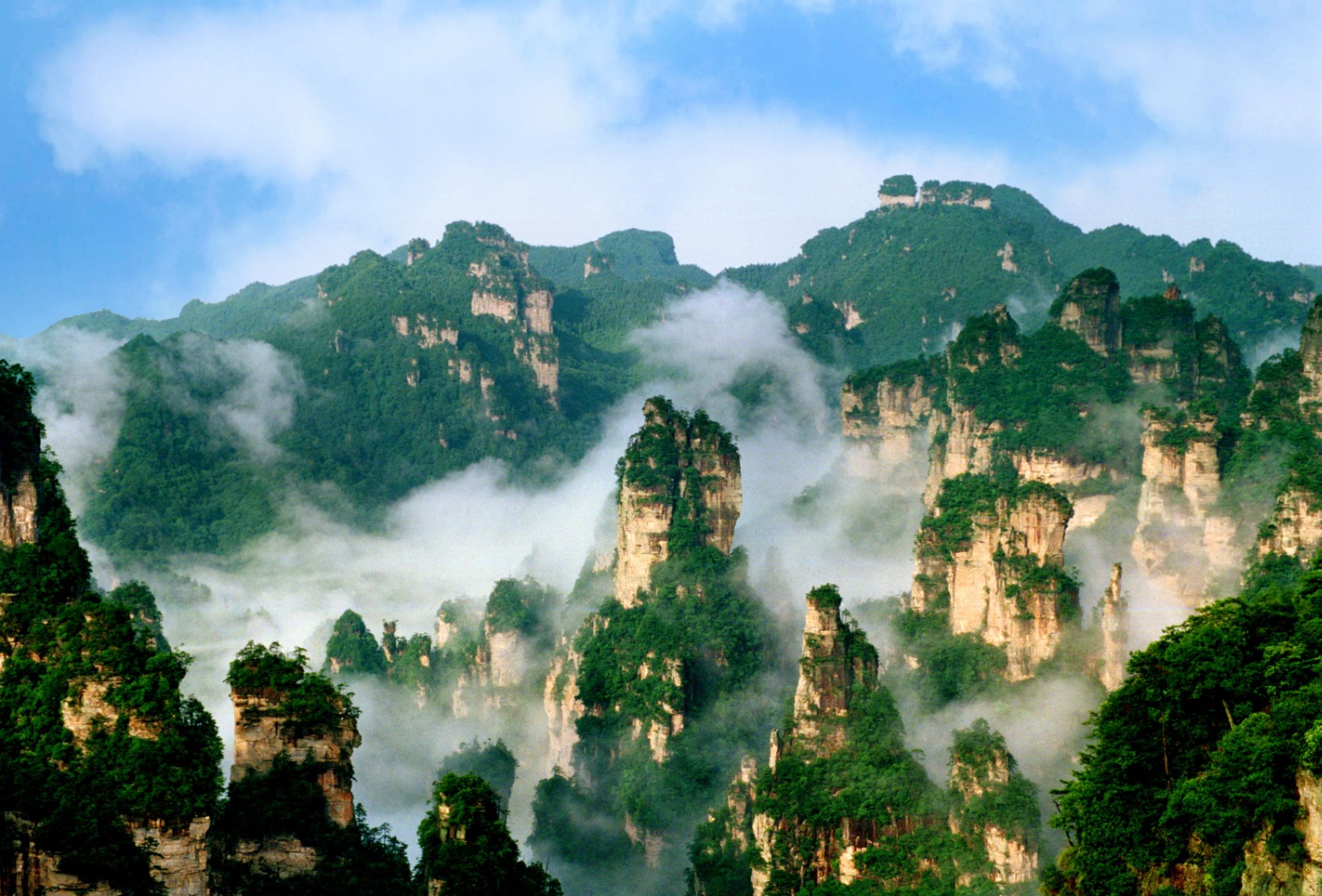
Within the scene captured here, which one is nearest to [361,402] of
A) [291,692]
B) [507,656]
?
[507,656]

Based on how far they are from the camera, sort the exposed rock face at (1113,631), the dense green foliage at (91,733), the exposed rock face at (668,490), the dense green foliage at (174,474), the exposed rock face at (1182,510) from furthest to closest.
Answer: the dense green foliage at (174,474) < the exposed rock face at (668,490) < the exposed rock face at (1182,510) < the exposed rock face at (1113,631) < the dense green foliage at (91,733)

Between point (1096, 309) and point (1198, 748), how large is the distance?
6000 centimetres

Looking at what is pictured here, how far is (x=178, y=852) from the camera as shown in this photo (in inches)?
1368

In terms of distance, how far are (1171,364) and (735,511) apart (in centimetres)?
2685

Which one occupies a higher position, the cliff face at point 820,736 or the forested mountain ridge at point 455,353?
the forested mountain ridge at point 455,353

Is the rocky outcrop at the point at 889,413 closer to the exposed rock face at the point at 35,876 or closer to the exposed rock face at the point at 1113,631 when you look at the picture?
Answer: the exposed rock face at the point at 1113,631

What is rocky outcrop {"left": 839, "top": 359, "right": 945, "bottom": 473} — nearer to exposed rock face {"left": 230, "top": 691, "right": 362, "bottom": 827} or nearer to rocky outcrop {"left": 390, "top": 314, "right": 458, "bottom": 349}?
Answer: exposed rock face {"left": 230, "top": 691, "right": 362, "bottom": 827}

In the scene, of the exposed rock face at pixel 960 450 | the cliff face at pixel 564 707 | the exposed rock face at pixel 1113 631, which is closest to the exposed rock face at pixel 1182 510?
the exposed rock face at pixel 1113 631

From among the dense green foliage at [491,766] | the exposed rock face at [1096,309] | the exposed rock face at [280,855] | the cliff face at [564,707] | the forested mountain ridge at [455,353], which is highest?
the forested mountain ridge at [455,353]

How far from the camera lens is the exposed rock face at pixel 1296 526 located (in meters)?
59.6

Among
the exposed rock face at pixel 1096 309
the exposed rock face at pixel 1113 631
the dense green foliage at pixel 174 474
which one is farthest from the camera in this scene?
the dense green foliage at pixel 174 474

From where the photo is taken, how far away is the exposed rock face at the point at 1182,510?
6794 cm

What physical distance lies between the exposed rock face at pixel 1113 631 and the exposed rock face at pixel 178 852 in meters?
39.2

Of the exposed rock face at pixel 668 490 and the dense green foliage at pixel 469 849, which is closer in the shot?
the dense green foliage at pixel 469 849
